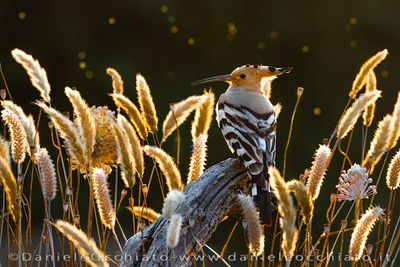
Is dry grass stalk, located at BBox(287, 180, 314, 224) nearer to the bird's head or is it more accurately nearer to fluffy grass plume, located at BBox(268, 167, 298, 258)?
fluffy grass plume, located at BBox(268, 167, 298, 258)

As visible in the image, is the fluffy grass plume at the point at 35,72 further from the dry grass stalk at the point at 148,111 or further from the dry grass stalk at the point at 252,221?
the dry grass stalk at the point at 252,221

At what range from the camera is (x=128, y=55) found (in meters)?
6.95

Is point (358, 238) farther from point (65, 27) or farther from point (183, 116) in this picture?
point (65, 27)

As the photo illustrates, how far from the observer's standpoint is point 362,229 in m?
2.19

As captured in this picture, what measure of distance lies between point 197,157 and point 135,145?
21cm

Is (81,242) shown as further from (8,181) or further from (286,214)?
(286,214)

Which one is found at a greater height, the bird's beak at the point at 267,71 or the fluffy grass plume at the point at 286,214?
the bird's beak at the point at 267,71

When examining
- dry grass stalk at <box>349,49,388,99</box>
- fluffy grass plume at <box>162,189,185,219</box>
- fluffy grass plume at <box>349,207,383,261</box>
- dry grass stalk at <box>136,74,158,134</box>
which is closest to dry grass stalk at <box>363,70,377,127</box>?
dry grass stalk at <box>349,49,388,99</box>

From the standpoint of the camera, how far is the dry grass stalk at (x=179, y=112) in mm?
2512

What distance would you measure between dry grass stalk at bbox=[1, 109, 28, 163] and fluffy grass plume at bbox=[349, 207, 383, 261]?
0.93 m

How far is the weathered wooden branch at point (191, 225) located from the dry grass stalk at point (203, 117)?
0.13 meters

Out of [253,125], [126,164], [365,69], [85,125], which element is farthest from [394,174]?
[85,125]

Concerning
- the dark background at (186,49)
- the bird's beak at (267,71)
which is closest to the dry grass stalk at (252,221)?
the bird's beak at (267,71)

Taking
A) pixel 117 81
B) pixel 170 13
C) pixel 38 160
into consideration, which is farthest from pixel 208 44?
pixel 38 160
